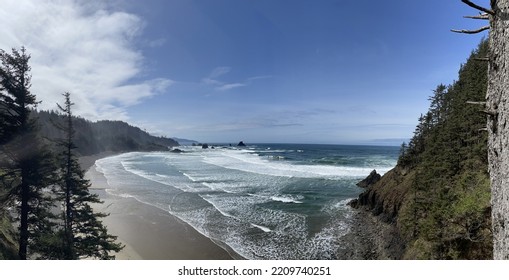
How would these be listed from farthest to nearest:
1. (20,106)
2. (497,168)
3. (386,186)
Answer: (386,186) → (20,106) → (497,168)

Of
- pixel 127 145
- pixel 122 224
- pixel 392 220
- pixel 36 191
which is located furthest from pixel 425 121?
pixel 127 145

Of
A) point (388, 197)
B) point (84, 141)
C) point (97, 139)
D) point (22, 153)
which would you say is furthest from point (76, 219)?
point (97, 139)

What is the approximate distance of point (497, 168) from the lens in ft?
10.3

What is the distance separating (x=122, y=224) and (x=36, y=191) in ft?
24.7

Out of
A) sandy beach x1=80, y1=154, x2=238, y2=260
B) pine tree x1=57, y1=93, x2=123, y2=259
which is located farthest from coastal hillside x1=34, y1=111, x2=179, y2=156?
pine tree x1=57, y1=93, x2=123, y2=259

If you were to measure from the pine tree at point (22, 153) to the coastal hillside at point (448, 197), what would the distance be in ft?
43.2

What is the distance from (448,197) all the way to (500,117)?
356 inches

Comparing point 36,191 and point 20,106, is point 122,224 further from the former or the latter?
point 20,106

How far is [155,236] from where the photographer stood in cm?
1459

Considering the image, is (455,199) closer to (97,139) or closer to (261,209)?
(261,209)

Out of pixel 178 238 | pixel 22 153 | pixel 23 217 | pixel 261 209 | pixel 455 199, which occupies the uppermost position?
pixel 22 153

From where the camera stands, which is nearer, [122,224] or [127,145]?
[122,224]

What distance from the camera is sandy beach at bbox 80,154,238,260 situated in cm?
1234

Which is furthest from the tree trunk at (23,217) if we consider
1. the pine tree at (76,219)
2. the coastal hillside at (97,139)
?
the coastal hillside at (97,139)
